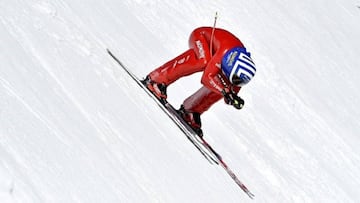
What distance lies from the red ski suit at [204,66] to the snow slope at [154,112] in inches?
21.4

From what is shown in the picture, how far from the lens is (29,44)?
6270 millimetres

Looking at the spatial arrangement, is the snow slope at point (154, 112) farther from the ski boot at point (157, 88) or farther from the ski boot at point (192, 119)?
the ski boot at point (157, 88)

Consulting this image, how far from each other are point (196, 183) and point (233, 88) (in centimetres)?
161

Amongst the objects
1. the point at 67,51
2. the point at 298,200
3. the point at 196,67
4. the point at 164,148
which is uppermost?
the point at 67,51

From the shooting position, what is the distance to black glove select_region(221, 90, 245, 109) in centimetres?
732

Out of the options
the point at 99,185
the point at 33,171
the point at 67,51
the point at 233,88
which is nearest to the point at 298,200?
the point at 233,88

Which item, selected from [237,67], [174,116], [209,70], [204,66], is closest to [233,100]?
[237,67]

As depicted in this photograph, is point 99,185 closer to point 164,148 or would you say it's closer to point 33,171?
point 33,171

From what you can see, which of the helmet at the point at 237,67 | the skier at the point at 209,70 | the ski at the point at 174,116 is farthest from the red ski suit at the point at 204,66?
the ski at the point at 174,116

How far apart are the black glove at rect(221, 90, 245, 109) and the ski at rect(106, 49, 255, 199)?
23.2 inches

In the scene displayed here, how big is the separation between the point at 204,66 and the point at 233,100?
2.32ft

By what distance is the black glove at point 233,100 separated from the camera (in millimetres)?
7316

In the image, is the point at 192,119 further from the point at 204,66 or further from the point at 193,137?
the point at 204,66

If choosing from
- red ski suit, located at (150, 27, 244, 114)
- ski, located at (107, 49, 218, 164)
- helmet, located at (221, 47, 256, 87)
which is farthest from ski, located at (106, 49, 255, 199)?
helmet, located at (221, 47, 256, 87)
